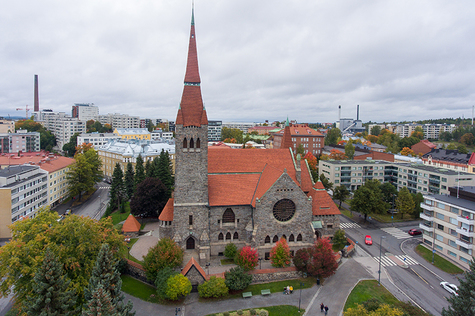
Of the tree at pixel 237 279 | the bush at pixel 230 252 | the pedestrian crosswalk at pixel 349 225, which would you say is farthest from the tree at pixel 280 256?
the pedestrian crosswalk at pixel 349 225

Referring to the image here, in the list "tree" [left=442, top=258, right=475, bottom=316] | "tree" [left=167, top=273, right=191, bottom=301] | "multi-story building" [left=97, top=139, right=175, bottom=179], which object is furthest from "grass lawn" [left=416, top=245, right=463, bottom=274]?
"multi-story building" [left=97, top=139, right=175, bottom=179]

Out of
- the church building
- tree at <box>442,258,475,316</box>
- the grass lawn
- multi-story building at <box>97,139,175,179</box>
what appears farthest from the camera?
multi-story building at <box>97,139,175,179</box>

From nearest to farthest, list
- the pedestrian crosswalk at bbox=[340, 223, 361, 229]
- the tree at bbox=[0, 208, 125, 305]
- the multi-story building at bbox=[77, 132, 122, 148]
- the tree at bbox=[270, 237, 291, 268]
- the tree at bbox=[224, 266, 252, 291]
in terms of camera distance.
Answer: the tree at bbox=[0, 208, 125, 305] → the tree at bbox=[224, 266, 252, 291] → the tree at bbox=[270, 237, 291, 268] → the pedestrian crosswalk at bbox=[340, 223, 361, 229] → the multi-story building at bbox=[77, 132, 122, 148]

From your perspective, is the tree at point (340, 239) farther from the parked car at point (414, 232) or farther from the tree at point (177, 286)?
the tree at point (177, 286)

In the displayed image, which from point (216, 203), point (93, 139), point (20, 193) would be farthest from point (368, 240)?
point (93, 139)

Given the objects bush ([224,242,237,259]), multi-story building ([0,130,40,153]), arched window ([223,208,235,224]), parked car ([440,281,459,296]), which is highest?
multi-story building ([0,130,40,153])

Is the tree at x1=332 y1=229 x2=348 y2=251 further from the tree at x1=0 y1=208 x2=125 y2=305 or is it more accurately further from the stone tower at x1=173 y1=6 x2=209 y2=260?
the tree at x1=0 y1=208 x2=125 y2=305
